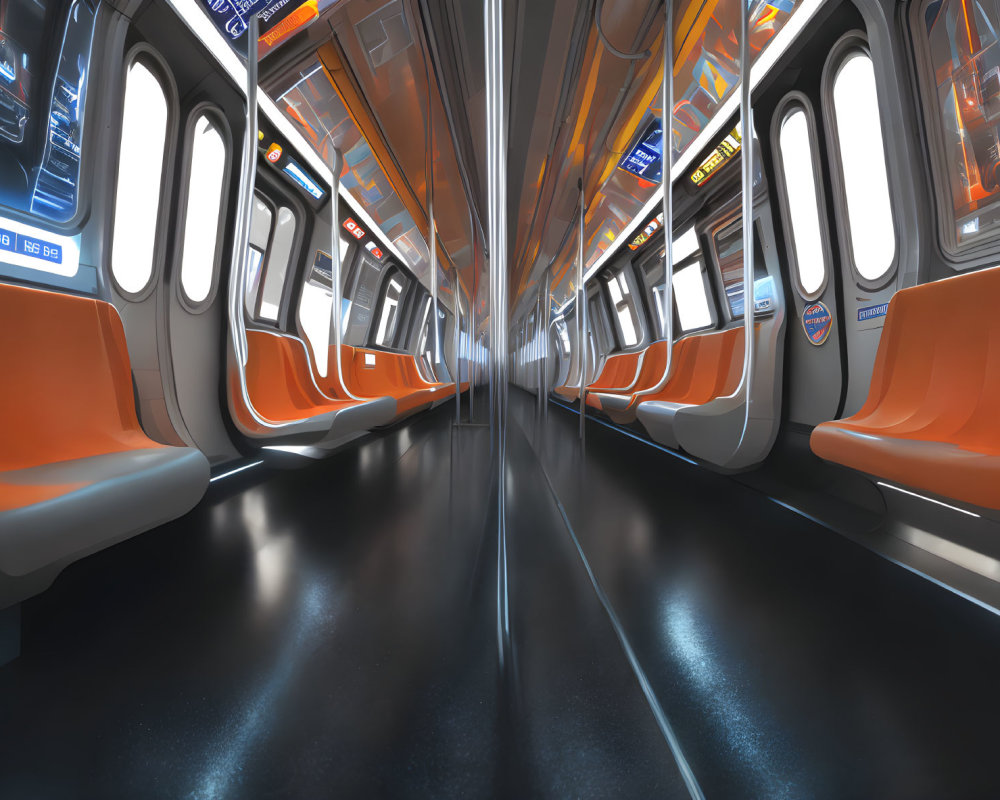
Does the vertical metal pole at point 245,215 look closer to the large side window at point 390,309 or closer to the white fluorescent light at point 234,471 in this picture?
the white fluorescent light at point 234,471

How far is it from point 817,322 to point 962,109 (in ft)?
3.02

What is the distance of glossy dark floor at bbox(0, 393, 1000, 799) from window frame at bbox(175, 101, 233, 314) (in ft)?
4.24

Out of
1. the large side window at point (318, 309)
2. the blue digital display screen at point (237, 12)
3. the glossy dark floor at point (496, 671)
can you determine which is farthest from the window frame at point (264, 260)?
the glossy dark floor at point (496, 671)

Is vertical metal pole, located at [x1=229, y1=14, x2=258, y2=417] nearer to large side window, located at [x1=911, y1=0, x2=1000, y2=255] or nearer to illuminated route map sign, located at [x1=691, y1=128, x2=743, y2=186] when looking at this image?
large side window, located at [x1=911, y1=0, x2=1000, y2=255]

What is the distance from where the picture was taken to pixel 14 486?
766 mm

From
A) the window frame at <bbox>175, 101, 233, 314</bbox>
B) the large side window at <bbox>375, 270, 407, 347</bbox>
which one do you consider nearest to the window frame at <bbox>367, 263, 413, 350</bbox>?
the large side window at <bbox>375, 270, 407, 347</bbox>

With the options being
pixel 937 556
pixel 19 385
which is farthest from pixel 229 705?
pixel 937 556

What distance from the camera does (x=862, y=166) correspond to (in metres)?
1.92

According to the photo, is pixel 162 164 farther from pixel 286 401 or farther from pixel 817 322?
pixel 817 322

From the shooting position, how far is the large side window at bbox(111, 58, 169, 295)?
1810 mm

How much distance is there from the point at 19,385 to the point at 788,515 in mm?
2440

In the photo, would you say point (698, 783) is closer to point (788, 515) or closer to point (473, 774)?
point (473, 774)

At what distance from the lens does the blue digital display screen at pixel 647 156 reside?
10.3 ft

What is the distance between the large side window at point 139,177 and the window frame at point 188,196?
0.10m
